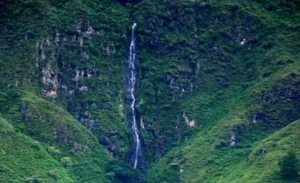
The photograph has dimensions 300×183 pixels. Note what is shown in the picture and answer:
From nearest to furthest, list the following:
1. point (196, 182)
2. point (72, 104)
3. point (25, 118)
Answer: point (196, 182) → point (25, 118) → point (72, 104)

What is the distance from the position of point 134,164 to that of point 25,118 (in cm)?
3101

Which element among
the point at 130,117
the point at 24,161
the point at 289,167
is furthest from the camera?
the point at 130,117

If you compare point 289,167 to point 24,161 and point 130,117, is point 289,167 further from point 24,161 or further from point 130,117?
point 130,117

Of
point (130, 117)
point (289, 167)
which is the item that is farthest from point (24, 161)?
point (289, 167)

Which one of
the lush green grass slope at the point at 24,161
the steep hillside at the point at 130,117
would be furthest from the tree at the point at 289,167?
the lush green grass slope at the point at 24,161

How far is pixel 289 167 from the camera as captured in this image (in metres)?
138

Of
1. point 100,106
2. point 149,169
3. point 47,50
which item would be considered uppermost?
point 47,50

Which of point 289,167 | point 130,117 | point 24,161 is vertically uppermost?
point 289,167

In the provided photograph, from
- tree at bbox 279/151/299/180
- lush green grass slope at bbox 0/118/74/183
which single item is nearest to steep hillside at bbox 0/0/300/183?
lush green grass slope at bbox 0/118/74/183

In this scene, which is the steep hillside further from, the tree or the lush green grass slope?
the tree

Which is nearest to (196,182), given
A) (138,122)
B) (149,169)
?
(149,169)

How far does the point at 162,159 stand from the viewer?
181 m

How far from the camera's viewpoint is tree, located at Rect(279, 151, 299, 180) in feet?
452

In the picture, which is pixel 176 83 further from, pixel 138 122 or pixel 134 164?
pixel 134 164
